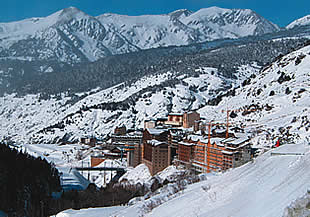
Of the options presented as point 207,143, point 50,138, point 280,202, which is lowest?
point 50,138

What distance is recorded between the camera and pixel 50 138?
176625mm

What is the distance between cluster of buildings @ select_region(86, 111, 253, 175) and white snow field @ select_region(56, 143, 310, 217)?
28.9m

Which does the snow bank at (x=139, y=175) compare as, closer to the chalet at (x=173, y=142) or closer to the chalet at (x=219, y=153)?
the chalet at (x=173, y=142)

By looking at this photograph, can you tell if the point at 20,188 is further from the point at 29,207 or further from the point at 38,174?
the point at 38,174

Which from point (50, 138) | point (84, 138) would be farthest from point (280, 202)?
point (50, 138)

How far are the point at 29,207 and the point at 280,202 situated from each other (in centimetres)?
3618

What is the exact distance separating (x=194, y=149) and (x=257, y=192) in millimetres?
49548

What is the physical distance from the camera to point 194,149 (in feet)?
190

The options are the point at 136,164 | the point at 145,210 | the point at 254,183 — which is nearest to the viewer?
the point at 254,183

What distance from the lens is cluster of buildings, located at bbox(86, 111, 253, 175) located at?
48078 mm

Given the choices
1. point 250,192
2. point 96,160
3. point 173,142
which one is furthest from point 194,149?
point 250,192

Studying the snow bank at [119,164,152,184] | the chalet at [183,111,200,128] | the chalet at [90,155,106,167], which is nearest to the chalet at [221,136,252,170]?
the snow bank at [119,164,152,184]

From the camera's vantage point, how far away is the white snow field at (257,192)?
25.5ft

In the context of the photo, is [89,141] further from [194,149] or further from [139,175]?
[194,149]
